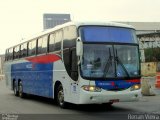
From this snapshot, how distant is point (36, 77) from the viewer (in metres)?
19.6

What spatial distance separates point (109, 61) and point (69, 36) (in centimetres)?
200

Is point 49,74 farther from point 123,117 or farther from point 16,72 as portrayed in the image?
point 16,72

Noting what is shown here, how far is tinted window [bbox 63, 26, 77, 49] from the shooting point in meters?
14.6

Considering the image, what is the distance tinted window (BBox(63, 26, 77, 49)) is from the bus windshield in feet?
2.73

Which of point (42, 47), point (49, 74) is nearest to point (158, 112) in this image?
point (49, 74)

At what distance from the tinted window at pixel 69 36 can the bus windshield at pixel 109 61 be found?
2.73ft

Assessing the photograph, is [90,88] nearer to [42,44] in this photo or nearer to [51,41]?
[51,41]

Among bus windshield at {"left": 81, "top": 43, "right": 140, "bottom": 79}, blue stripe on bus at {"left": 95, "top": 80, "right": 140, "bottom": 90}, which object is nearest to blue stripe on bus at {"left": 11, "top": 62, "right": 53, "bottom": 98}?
bus windshield at {"left": 81, "top": 43, "right": 140, "bottom": 79}

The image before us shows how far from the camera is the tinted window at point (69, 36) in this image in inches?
577

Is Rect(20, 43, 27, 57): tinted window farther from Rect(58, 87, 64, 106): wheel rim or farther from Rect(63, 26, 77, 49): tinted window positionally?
Rect(63, 26, 77, 49): tinted window

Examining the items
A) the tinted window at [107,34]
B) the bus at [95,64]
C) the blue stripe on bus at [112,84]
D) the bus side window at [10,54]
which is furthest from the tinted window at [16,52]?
the blue stripe on bus at [112,84]

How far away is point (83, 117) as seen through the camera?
13148 millimetres

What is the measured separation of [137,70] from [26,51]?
29.1ft

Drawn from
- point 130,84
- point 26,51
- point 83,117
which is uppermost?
point 26,51
